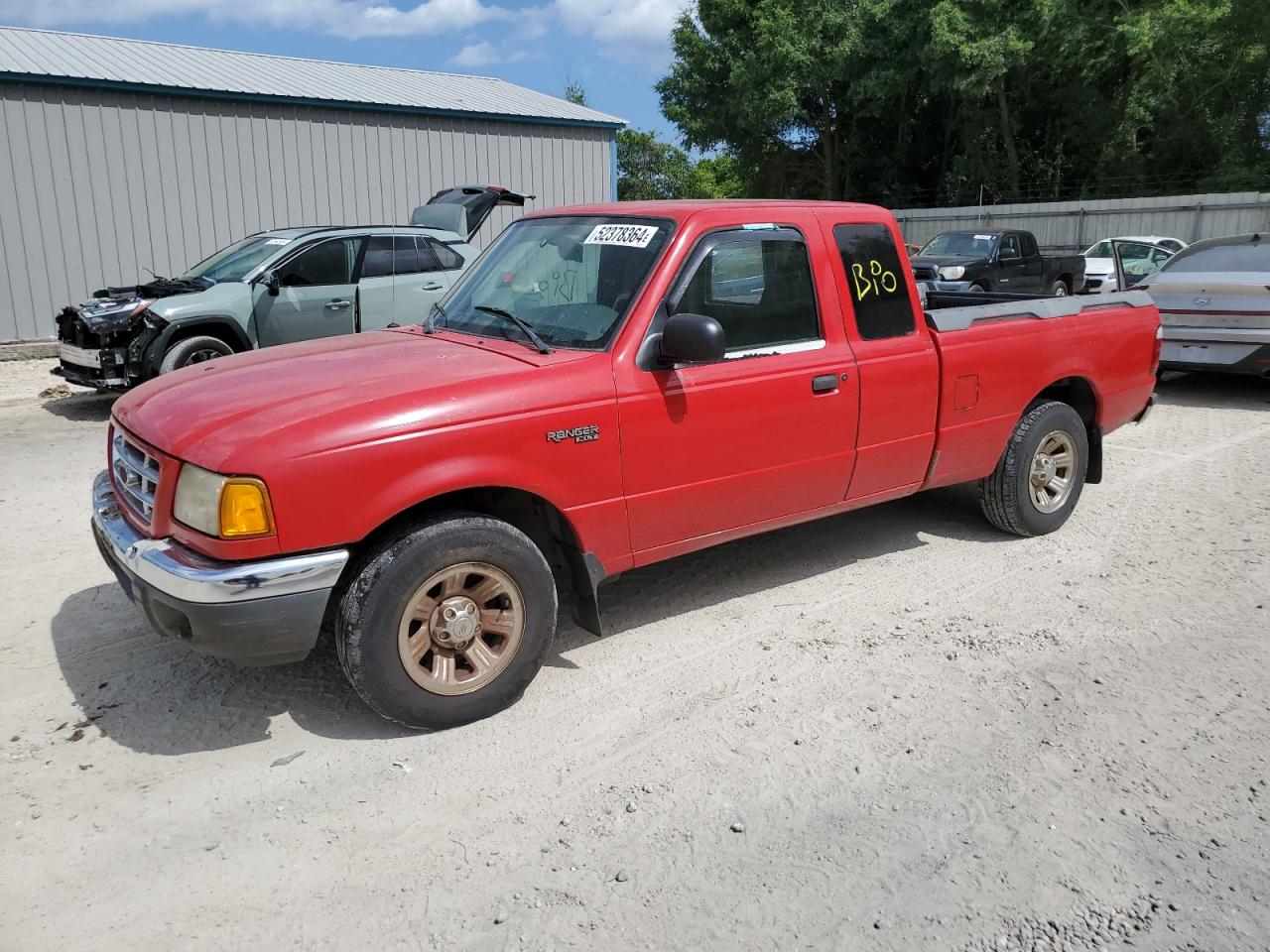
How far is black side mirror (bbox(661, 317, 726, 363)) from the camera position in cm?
393

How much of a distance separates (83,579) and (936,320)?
471 cm

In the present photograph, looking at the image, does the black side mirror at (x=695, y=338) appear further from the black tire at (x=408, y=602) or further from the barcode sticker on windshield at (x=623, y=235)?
the black tire at (x=408, y=602)

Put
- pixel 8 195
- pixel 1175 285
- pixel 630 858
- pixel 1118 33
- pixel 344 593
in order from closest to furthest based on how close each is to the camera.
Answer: pixel 630 858, pixel 344 593, pixel 1175 285, pixel 8 195, pixel 1118 33

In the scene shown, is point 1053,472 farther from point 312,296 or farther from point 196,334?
point 196,334

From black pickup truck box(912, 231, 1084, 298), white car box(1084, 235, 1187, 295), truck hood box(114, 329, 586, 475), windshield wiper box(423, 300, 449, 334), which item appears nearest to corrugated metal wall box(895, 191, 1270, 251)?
white car box(1084, 235, 1187, 295)

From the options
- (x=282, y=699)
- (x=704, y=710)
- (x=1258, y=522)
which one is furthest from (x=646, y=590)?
(x=1258, y=522)

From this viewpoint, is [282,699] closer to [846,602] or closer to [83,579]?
[83,579]

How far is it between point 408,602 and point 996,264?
1649cm

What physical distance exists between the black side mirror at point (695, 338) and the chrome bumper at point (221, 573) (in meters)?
1.49

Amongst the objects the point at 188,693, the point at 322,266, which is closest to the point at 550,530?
the point at 188,693

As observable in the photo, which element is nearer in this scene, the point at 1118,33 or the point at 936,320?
the point at 936,320

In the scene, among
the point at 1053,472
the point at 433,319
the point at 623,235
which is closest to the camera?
the point at 623,235

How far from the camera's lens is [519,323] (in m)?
4.34

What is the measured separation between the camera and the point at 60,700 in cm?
403
